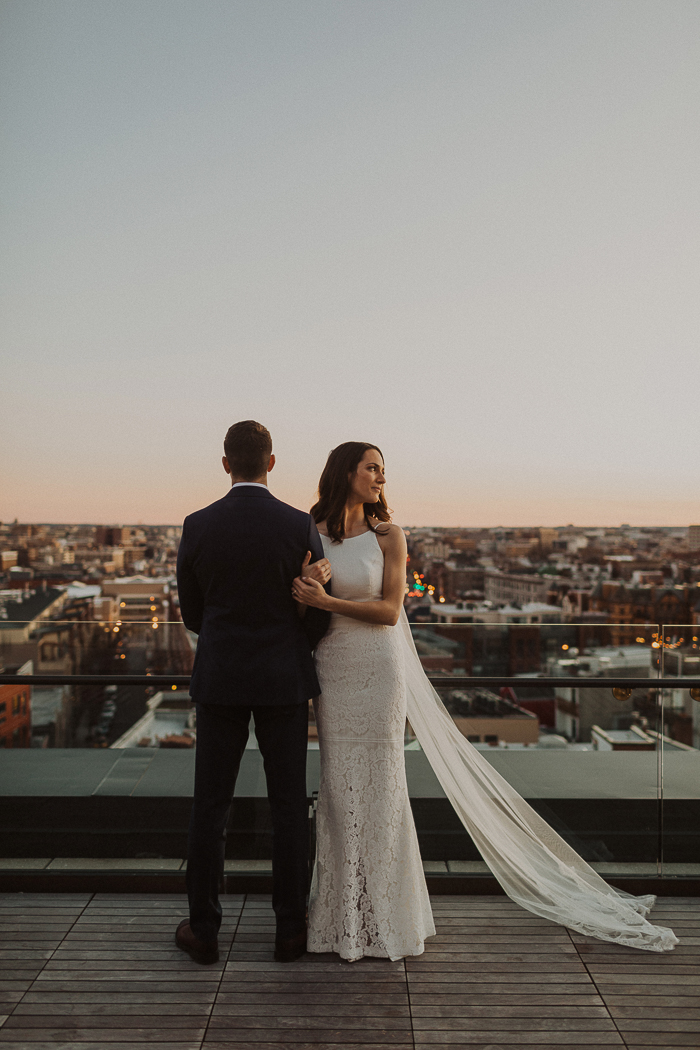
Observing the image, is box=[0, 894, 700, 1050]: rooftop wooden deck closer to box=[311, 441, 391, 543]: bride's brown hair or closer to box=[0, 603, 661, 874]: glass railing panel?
box=[0, 603, 661, 874]: glass railing panel

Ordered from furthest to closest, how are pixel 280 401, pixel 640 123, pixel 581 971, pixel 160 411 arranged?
1. pixel 160 411
2. pixel 280 401
3. pixel 640 123
4. pixel 581 971

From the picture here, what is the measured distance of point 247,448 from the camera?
86.1 inches

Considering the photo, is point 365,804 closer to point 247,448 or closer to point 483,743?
point 483,743

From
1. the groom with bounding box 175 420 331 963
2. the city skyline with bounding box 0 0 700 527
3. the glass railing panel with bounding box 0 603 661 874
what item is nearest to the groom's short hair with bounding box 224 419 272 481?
the groom with bounding box 175 420 331 963

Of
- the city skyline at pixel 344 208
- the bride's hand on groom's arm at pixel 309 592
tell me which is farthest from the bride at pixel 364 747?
the city skyline at pixel 344 208

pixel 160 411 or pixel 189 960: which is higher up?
pixel 160 411

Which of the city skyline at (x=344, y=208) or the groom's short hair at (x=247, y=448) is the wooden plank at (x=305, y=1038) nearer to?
the groom's short hair at (x=247, y=448)

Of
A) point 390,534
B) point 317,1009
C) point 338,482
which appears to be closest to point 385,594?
point 390,534

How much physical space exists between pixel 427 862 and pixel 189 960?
1.00 metres

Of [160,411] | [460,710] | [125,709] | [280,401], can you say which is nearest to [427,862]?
[460,710]

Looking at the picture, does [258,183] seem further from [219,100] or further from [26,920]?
[26,920]

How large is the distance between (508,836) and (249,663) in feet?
4.14

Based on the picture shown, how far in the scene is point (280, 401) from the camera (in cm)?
1352

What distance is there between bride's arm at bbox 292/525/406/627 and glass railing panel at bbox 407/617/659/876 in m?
0.60
